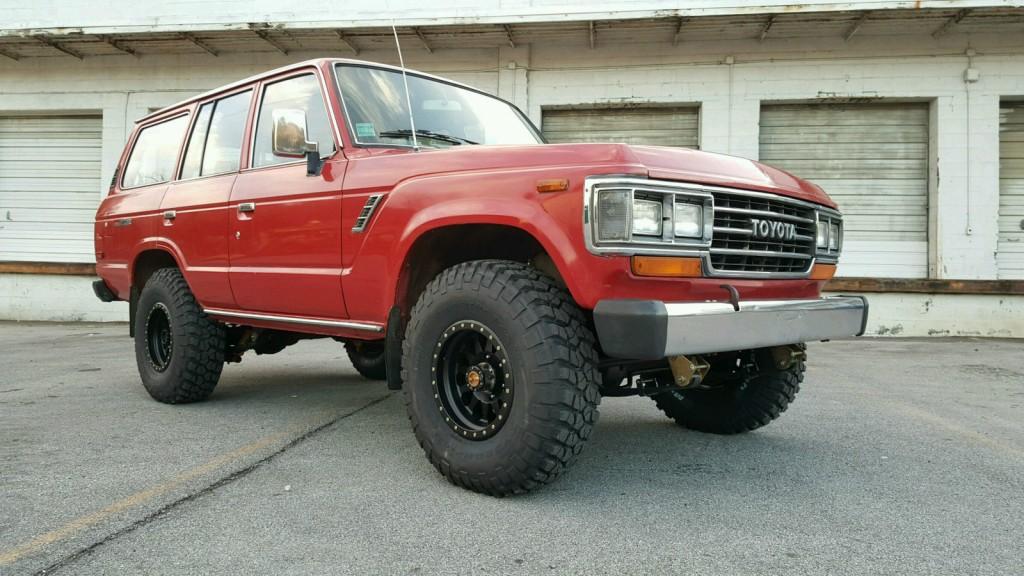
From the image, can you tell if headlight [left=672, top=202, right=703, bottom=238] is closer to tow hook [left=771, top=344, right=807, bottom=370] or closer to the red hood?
the red hood

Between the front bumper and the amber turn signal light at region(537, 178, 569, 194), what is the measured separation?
452 millimetres

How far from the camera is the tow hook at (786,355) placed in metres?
3.29

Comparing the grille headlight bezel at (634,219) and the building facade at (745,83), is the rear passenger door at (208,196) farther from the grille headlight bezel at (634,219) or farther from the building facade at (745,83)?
the building facade at (745,83)

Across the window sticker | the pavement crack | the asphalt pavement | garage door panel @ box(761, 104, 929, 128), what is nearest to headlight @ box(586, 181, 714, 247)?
the asphalt pavement

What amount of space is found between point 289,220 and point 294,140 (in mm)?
413

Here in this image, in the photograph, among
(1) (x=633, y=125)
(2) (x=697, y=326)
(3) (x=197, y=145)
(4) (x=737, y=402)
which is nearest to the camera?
(2) (x=697, y=326)

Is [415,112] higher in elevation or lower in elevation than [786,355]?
higher

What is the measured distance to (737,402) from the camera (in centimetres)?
382

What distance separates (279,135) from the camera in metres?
3.71

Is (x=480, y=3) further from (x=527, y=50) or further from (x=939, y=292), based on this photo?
(x=939, y=292)

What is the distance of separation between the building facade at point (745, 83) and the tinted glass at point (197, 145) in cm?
670

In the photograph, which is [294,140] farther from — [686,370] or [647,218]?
[686,370]

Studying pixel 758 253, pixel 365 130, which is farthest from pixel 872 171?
pixel 365 130

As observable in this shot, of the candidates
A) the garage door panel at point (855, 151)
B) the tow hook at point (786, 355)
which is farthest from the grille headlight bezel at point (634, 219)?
the garage door panel at point (855, 151)
